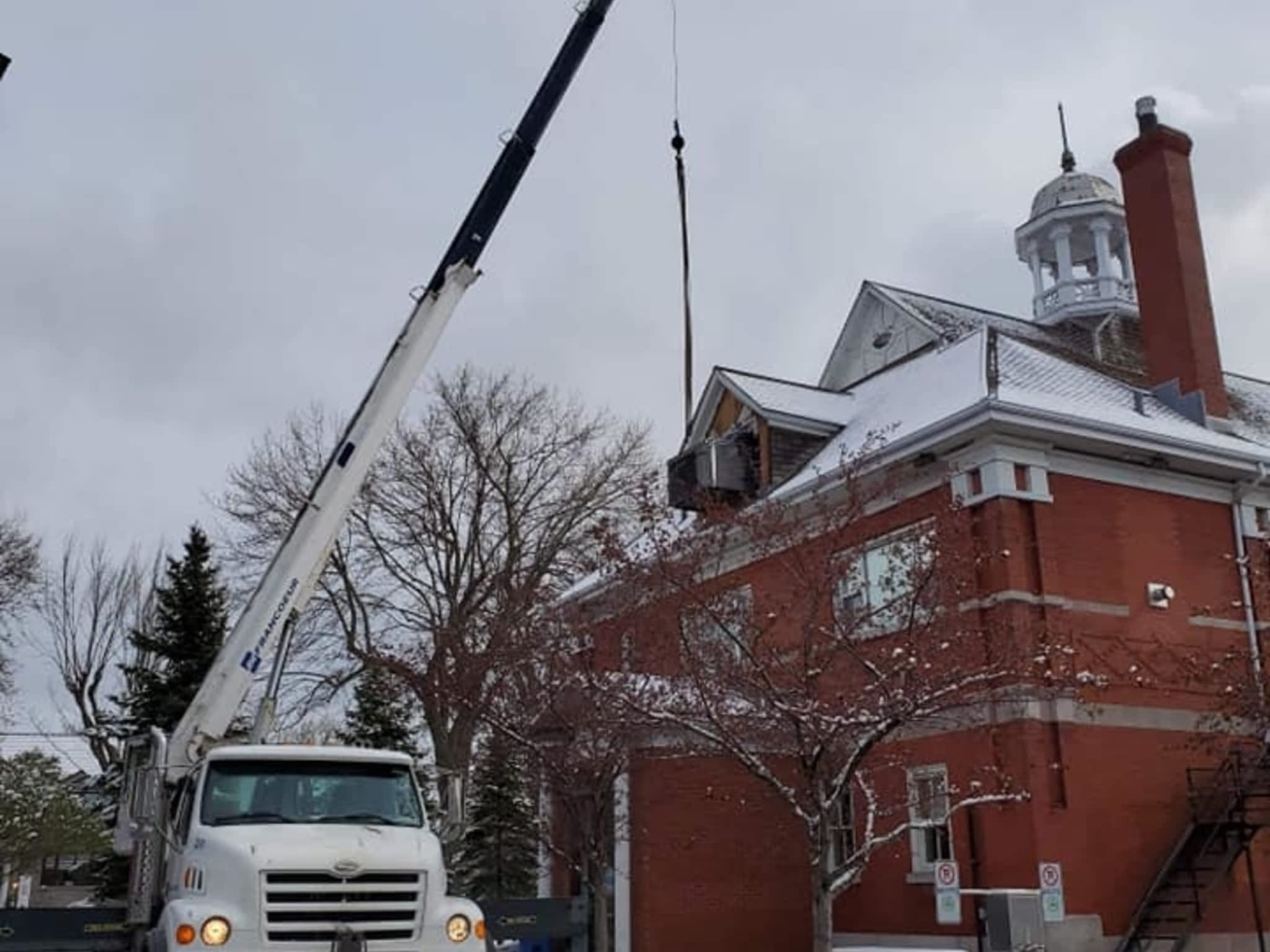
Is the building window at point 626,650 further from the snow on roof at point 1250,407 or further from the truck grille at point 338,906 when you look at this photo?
the snow on roof at point 1250,407

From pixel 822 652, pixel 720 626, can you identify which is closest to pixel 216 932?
pixel 720 626

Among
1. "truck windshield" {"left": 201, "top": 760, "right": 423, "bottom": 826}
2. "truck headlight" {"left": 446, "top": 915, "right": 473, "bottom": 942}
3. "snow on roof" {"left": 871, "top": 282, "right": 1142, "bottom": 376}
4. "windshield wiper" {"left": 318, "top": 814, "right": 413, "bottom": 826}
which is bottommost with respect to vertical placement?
"truck headlight" {"left": 446, "top": 915, "right": 473, "bottom": 942}

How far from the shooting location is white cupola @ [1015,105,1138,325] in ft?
102

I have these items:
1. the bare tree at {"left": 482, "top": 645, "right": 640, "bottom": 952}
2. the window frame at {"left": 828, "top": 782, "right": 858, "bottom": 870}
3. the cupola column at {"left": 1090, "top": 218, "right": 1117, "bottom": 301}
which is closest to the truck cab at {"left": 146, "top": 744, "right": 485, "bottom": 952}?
the bare tree at {"left": 482, "top": 645, "right": 640, "bottom": 952}

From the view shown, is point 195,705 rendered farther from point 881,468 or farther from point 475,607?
point 475,607

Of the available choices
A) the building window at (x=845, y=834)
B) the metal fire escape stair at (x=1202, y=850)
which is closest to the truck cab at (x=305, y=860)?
the building window at (x=845, y=834)

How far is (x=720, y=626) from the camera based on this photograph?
16141 mm

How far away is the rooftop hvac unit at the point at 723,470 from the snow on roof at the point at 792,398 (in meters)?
0.83

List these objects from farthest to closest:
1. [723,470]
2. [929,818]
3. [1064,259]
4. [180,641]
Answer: [1064,259], [180,641], [723,470], [929,818]

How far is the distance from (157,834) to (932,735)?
12542 mm

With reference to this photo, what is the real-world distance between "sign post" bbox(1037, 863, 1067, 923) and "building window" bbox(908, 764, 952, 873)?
173 cm

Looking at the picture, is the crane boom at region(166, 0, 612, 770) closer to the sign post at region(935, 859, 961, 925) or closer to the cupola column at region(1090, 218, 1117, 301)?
the sign post at region(935, 859, 961, 925)

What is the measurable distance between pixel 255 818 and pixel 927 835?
1253cm

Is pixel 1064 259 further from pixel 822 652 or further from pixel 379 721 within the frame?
pixel 379 721
